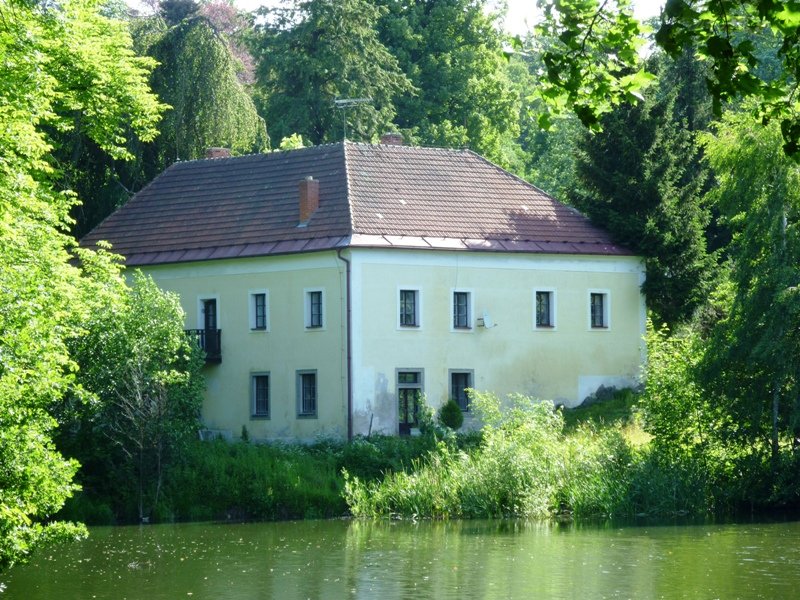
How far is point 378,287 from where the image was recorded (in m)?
39.5

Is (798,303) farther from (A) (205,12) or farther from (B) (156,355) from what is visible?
(A) (205,12)

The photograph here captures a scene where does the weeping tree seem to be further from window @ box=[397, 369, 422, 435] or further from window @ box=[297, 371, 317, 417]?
window @ box=[397, 369, 422, 435]

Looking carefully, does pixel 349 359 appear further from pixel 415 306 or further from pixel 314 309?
pixel 415 306

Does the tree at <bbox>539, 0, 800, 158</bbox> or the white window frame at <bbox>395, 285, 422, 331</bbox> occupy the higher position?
the tree at <bbox>539, 0, 800, 158</bbox>

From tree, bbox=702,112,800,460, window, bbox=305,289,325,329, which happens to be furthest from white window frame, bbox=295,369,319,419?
tree, bbox=702,112,800,460

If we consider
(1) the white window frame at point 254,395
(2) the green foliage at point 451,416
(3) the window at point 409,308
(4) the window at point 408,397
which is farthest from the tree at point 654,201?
(1) the white window frame at point 254,395

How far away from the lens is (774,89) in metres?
8.38

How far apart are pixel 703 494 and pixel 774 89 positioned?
2376 cm

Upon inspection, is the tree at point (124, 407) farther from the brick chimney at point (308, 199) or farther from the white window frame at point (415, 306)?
the brick chimney at point (308, 199)

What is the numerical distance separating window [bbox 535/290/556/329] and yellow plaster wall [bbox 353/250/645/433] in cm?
16

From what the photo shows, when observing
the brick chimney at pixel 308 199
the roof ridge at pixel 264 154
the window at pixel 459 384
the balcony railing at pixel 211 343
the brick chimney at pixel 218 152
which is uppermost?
the brick chimney at pixel 218 152

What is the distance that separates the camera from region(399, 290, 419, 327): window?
40031 mm

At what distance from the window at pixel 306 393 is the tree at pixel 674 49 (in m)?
30.8

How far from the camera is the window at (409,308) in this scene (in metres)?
40.0
